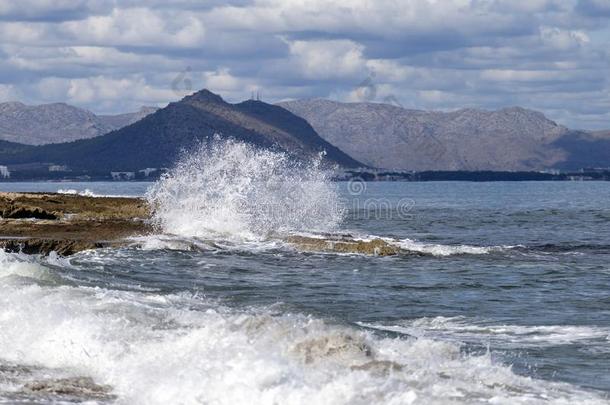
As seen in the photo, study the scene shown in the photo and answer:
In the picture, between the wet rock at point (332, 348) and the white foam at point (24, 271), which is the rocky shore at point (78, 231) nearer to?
the white foam at point (24, 271)

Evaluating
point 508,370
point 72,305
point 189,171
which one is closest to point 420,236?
point 189,171

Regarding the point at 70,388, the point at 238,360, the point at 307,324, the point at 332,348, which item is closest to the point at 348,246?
the point at 307,324

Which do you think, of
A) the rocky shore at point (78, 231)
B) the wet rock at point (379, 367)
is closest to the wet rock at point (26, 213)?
the rocky shore at point (78, 231)

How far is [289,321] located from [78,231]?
20.7m

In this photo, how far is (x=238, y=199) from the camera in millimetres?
46906

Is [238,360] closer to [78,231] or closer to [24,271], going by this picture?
[24,271]

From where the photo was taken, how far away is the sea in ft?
50.4

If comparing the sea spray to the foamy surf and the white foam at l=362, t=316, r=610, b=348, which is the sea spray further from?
the foamy surf

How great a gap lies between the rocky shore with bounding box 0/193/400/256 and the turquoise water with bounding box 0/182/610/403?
107cm

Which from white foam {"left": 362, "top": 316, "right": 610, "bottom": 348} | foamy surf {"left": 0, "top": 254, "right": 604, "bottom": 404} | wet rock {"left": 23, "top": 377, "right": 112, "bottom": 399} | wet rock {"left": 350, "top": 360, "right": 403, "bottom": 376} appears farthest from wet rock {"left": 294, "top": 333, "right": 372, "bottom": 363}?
white foam {"left": 362, "top": 316, "right": 610, "bottom": 348}

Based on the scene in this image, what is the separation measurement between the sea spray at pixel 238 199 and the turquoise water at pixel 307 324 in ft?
16.1

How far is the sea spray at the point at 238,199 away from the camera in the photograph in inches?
1764

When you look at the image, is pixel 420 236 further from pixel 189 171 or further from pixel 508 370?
pixel 508 370

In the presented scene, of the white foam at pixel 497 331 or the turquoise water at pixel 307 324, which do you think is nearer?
the turquoise water at pixel 307 324
